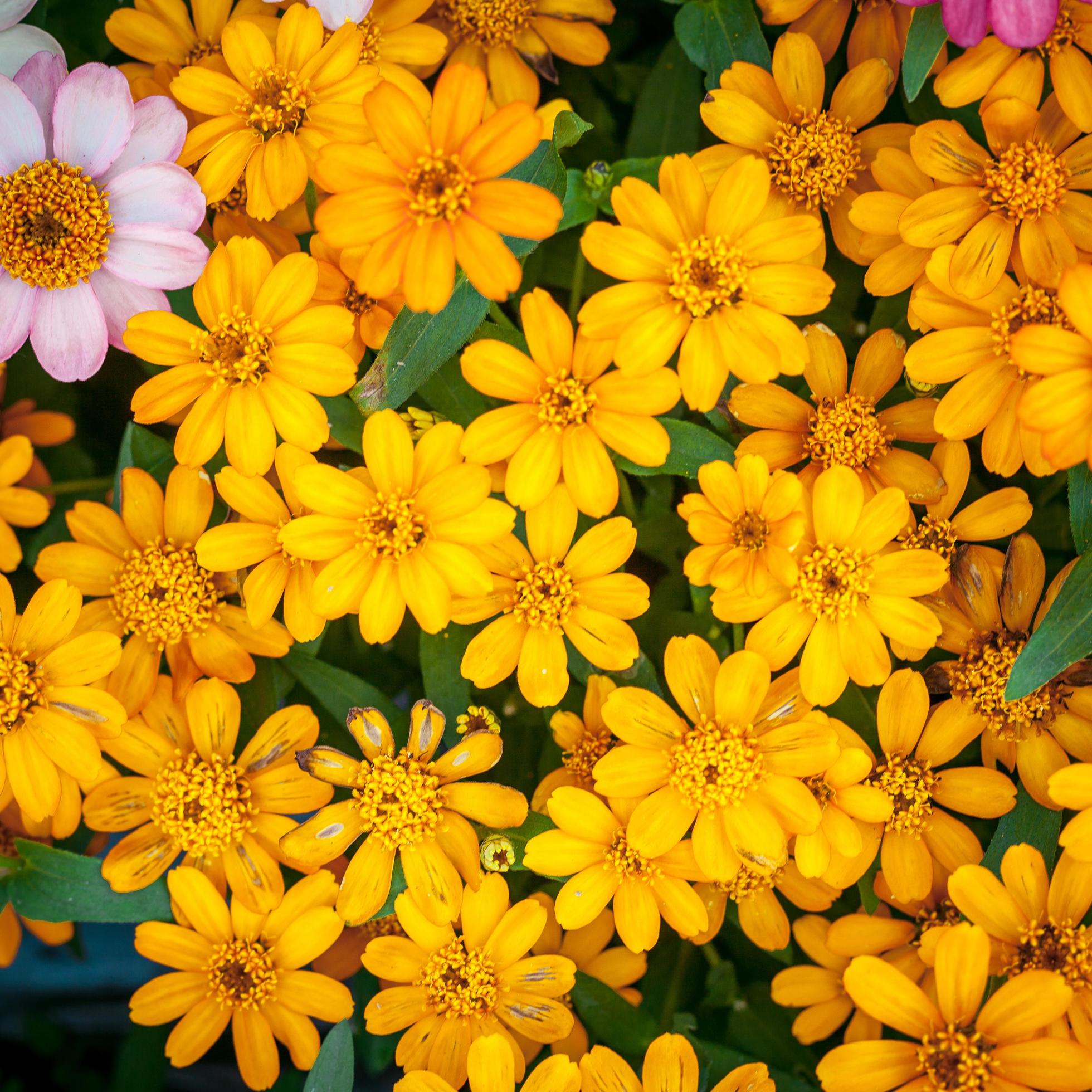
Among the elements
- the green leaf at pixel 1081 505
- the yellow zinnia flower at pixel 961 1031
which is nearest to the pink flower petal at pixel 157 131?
the green leaf at pixel 1081 505

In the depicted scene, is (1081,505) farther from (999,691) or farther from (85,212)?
(85,212)

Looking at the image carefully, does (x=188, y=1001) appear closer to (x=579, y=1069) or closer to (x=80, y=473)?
(x=579, y=1069)

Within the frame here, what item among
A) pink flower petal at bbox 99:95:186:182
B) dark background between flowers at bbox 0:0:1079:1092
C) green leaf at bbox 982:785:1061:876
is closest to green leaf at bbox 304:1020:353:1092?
dark background between flowers at bbox 0:0:1079:1092

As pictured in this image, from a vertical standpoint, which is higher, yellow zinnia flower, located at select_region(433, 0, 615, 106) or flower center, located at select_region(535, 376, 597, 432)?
yellow zinnia flower, located at select_region(433, 0, 615, 106)

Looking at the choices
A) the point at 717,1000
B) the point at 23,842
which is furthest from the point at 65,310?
the point at 717,1000

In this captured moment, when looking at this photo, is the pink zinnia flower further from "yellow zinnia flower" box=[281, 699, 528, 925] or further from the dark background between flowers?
"yellow zinnia flower" box=[281, 699, 528, 925]

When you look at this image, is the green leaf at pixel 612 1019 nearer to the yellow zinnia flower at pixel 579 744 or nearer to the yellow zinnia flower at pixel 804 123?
the yellow zinnia flower at pixel 579 744

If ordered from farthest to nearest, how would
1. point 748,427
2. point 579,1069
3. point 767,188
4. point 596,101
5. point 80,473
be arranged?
point 80,473, point 596,101, point 748,427, point 579,1069, point 767,188
